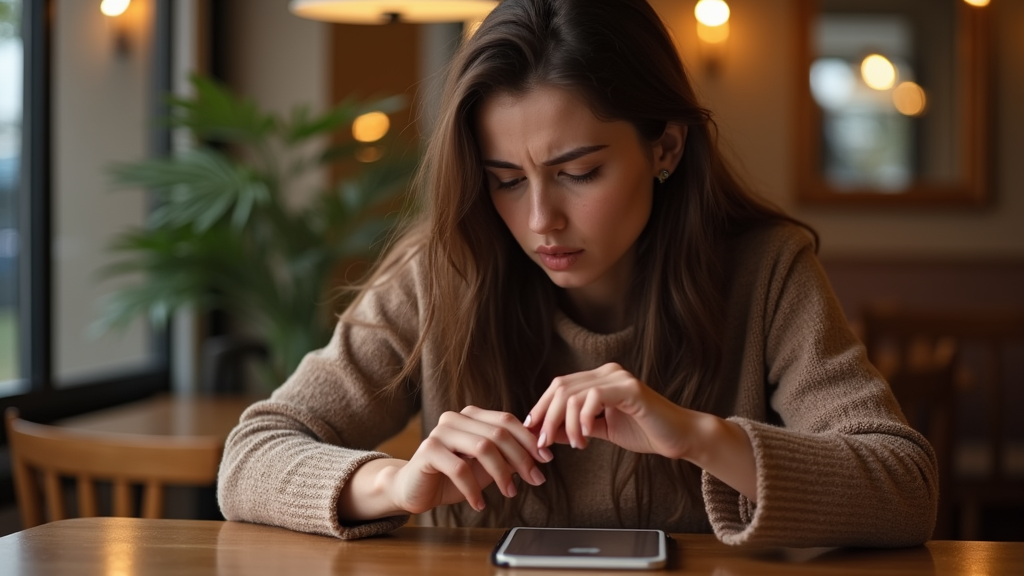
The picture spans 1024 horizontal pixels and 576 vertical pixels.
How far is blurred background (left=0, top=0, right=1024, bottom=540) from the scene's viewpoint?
2.93 m

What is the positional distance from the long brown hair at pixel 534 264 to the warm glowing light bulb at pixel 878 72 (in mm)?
3683

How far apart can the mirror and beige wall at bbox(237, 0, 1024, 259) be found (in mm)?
68

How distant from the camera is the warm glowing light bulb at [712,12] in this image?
493 cm

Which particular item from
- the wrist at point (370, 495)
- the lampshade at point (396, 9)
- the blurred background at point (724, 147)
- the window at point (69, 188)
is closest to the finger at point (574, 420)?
the wrist at point (370, 495)

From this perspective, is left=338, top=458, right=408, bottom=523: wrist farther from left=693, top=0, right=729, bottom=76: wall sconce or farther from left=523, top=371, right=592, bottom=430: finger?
left=693, top=0, right=729, bottom=76: wall sconce

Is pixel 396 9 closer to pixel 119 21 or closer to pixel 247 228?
pixel 247 228

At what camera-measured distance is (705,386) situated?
1.49 meters

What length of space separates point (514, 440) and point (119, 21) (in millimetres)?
2745

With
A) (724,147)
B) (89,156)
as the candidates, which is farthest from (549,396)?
(89,156)

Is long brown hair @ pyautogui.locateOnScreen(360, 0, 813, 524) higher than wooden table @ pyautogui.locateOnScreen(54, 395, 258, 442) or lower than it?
higher

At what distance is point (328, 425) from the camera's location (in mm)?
1480

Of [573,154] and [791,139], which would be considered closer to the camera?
[573,154]

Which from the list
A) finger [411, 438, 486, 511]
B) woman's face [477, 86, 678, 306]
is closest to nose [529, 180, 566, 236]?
woman's face [477, 86, 678, 306]

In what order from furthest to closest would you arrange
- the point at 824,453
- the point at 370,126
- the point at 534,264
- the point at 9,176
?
the point at 370,126, the point at 9,176, the point at 534,264, the point at 824,453
